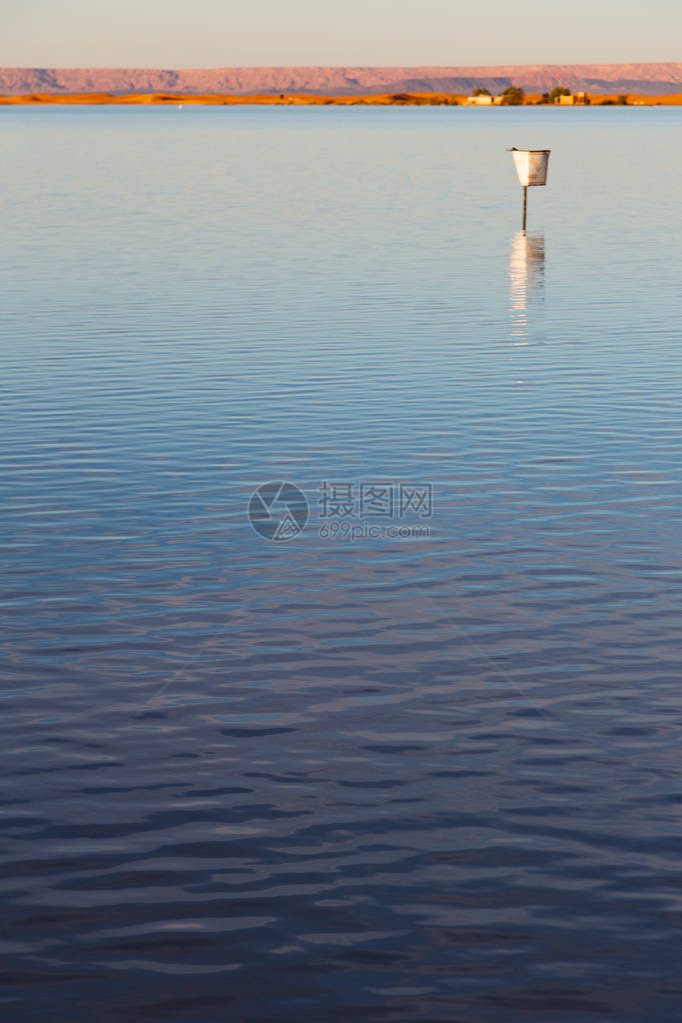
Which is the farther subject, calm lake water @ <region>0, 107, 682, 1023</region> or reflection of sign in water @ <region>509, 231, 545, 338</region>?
reflection of sign in water @ <region>509, 231, 545, 338</region>

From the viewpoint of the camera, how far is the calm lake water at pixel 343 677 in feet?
30.5

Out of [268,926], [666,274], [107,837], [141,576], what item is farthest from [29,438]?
[666,274]

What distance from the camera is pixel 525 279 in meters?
49.5

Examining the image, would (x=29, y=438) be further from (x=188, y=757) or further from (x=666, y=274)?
(x=666, y=274)

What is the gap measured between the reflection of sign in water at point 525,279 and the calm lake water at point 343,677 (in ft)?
10.2

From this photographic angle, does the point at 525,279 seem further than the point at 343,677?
Yes

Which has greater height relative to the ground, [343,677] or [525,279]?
[525,279]

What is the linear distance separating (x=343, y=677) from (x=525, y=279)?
37568 mm

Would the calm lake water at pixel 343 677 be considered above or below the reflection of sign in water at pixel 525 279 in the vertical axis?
below

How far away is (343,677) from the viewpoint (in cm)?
1409

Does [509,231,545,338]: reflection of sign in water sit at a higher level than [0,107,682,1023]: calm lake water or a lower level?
higher

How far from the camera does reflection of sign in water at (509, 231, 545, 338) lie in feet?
134

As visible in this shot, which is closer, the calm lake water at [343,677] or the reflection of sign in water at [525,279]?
the calm lake water at [343,677]

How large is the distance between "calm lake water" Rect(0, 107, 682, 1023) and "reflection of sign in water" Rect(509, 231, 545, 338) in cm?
311
